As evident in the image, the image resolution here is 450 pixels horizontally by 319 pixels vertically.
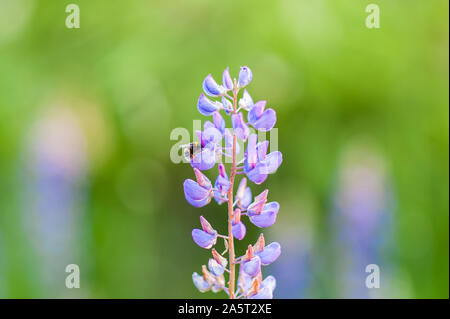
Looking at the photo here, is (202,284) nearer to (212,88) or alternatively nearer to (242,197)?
(242,197)

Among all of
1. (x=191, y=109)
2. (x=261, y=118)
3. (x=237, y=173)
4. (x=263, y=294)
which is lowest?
(x=263, y=294)

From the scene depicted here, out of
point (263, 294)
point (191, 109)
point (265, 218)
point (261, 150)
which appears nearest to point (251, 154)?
point (261, 150)

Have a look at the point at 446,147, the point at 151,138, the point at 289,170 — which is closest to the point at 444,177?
the point at 446,147

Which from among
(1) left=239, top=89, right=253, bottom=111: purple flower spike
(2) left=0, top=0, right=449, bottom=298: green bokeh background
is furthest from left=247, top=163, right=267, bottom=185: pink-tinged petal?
(2) left=0, top=0, right=449, bottom=298: green bokeh background

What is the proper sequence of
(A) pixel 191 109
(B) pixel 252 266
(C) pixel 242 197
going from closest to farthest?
1. (B) pixel 252 266
2. (C) pixel 242 197
3. (A) pixel 191 109

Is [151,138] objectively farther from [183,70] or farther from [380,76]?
[380,76]

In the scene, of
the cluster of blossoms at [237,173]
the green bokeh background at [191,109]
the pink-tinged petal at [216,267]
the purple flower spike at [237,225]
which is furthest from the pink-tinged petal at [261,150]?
the green bokeh background at [191,109]
